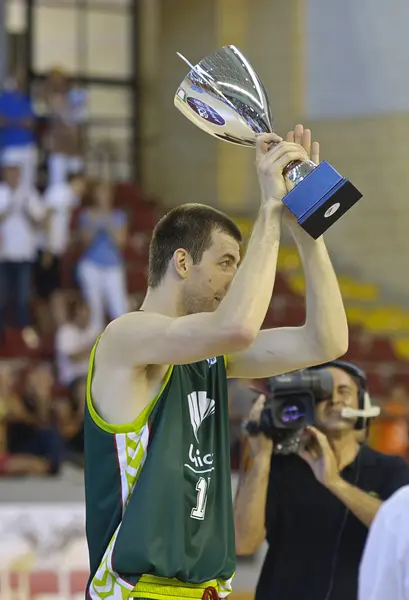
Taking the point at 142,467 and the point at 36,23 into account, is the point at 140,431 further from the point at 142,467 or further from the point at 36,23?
the point at 36,23

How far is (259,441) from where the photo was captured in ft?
13.7

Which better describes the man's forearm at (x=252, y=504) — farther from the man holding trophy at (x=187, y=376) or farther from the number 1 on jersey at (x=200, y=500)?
the number 1 on jersey at (x=200, y=500)

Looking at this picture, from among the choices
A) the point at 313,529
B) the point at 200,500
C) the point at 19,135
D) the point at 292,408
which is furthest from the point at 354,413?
the point at 19,135

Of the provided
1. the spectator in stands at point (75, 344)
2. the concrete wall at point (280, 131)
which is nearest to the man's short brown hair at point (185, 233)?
the spectator in stands at point (75, 344)

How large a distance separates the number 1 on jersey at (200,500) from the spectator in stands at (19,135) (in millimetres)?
8186

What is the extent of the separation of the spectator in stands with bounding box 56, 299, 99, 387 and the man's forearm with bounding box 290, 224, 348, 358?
645 cm

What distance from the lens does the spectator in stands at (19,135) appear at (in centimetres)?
1123

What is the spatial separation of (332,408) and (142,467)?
1.28m

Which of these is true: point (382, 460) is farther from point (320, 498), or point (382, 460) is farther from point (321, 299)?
point (321, 299)

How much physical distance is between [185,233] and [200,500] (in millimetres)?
Answer: 671

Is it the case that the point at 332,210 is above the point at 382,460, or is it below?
above

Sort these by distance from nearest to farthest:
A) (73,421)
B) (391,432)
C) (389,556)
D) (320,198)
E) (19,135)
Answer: (389,556) < (320,198) < (73,421) < (391,432) < (19,135)

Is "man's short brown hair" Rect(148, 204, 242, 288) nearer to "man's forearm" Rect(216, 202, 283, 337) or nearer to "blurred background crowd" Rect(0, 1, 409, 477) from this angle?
"man's forearm" Rect(216, 202, 283, 337)

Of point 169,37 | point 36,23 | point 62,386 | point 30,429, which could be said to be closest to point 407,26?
point 169,37
